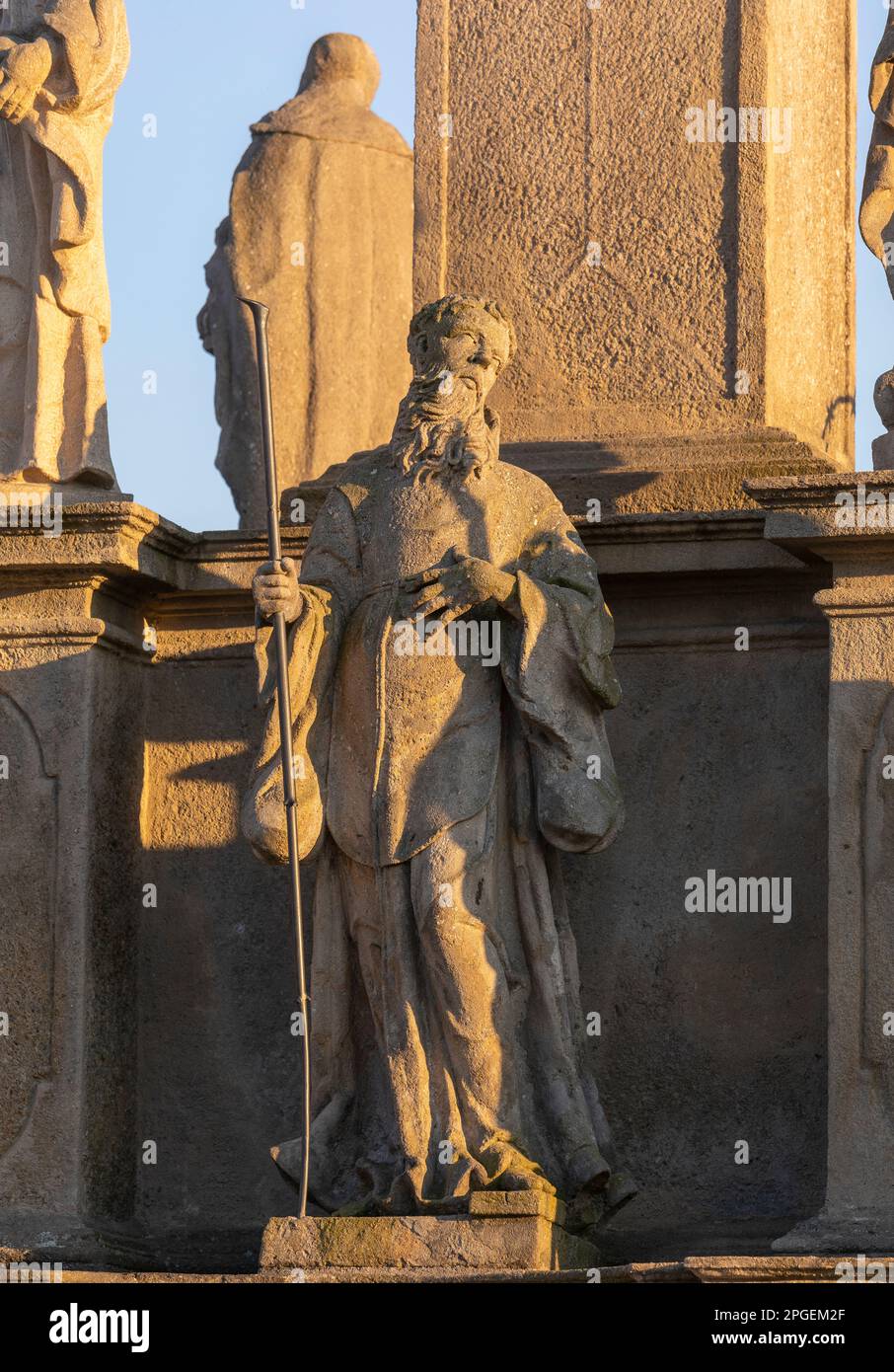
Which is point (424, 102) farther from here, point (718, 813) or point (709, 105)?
point (718, 813)

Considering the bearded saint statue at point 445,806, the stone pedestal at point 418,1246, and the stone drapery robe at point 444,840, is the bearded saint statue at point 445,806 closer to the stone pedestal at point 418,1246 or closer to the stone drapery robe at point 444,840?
the stone drapery robe at point 444,840

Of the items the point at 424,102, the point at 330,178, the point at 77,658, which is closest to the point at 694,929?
the point at 77,658

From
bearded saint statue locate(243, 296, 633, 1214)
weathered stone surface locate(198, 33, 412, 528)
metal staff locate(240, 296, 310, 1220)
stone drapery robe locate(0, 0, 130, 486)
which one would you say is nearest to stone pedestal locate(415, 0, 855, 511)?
bearded saint statue locate(243, 296, 633, 1214)

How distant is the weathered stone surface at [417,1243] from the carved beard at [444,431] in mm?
2370

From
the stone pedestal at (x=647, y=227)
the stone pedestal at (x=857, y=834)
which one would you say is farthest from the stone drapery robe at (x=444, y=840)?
the stone pedestal at (x=647, y=227)

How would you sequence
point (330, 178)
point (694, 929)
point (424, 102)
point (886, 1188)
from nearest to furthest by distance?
point (886, 1188), point (694, 929), point (424, 102), point (330, 178)

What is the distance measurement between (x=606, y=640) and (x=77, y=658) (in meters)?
1.94

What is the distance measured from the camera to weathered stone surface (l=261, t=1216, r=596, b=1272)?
12.7 meters

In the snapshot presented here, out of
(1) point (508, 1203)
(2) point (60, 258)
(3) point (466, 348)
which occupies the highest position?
(2) point (60, 258)

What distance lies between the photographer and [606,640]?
13320 millimetres

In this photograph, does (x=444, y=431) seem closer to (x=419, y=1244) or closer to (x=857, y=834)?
(x=857, y=834)

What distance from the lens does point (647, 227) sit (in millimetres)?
14609

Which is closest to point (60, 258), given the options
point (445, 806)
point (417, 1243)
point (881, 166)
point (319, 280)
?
point (445, 806)

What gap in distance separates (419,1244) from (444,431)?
8.50 ft
